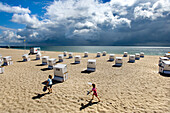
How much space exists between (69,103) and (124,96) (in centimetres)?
427

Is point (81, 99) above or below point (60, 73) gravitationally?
below

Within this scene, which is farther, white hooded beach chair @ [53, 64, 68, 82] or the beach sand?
white hooded beach chair @ [53, 64, 68, 82]

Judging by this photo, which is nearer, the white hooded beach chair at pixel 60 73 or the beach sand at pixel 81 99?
the beach sand at pixel 81 99

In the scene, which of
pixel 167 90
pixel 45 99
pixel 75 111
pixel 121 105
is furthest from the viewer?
pixel 167 90

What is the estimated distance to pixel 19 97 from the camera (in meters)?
6.90

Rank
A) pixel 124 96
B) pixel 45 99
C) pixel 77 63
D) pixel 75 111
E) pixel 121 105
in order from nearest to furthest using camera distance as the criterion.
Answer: pixel 75 111 < pixel 121 105 < pixel 45 99 < pixel 124 96 < pixel 77 63

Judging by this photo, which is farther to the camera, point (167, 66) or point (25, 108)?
point (167, 66)

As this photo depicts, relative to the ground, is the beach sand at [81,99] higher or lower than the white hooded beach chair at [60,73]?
lower

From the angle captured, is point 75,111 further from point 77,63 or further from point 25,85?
point 77,63

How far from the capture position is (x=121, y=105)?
613 cm

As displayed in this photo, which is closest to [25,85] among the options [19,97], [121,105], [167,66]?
[19,97]

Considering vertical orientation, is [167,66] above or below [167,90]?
above

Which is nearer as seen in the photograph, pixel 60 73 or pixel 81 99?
pixel 81 99

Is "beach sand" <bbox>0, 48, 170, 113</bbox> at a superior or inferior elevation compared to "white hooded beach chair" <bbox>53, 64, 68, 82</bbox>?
inferior
